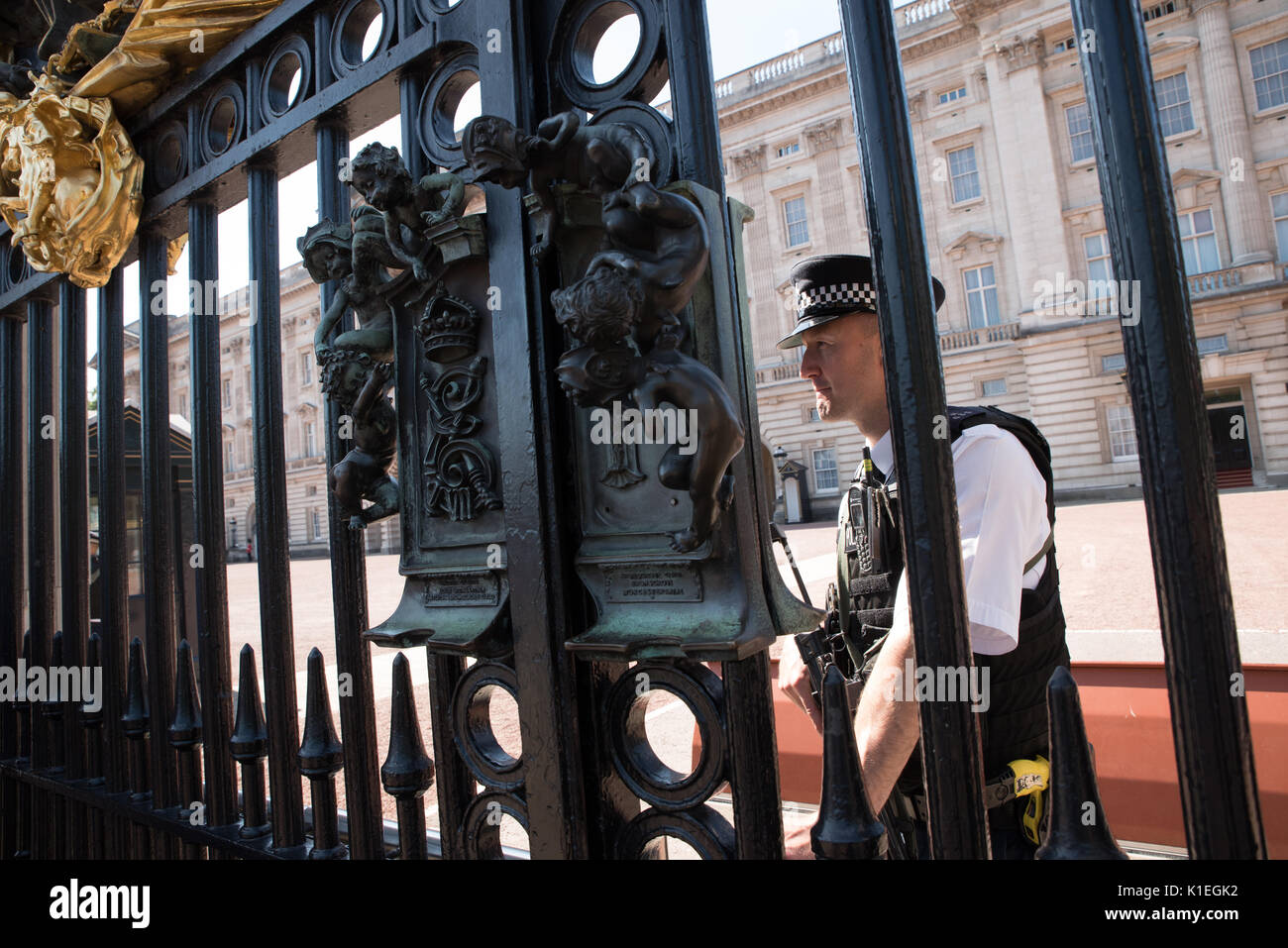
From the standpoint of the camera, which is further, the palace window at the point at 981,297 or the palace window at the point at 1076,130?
Answer: the palace window at the point at 981,297

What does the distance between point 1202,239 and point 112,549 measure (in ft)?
79.2

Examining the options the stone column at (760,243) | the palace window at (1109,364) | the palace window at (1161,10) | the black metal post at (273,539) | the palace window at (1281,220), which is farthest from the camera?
the stone column at (760,243)

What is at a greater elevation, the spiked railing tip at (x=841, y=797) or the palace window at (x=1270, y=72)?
the palace window at (x=1270, y=72)

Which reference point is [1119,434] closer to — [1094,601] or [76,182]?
[1094,601]

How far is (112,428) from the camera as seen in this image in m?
2.01

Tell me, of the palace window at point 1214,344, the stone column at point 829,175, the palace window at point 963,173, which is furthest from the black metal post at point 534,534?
the palace window at point 963,173

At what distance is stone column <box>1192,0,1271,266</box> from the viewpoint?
1800 centimetres

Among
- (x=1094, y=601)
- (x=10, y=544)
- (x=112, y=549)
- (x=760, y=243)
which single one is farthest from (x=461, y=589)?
(x=760, y=243)

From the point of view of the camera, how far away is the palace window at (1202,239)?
19.3 m

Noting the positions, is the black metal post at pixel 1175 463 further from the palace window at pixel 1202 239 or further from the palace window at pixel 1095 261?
the palace window at pixel 1202 239

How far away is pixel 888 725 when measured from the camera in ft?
5.05

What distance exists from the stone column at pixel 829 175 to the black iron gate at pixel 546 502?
19.8 meters
